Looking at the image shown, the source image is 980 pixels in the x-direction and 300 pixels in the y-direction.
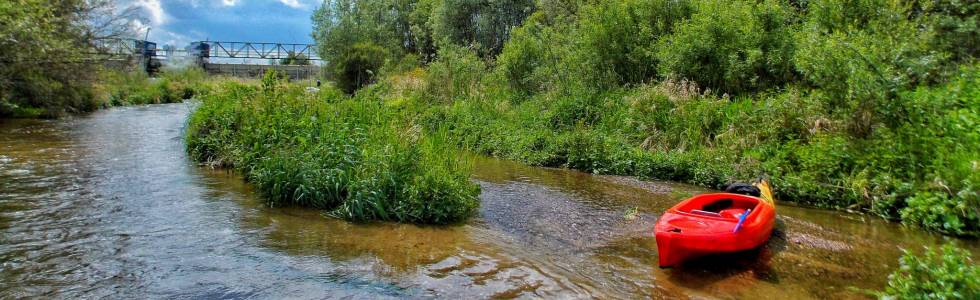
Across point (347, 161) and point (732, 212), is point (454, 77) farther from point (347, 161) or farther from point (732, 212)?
point (732, 212)

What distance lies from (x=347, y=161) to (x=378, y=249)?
6.94ft

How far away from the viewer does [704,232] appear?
18.3 ft

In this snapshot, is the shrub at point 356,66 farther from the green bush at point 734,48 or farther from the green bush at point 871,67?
the green bush at point 871,67

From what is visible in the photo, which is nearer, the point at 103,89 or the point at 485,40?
the point at 103,89

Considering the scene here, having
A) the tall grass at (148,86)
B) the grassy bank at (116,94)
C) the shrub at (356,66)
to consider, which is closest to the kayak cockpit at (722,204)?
the grassy bank at (116,94)

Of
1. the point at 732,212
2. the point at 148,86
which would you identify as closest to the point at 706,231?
the point at 732,212

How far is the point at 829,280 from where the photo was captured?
561 cm

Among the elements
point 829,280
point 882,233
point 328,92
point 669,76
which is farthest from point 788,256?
point 328,92

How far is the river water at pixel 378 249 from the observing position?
5.04 meters

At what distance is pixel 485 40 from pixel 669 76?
16.4m

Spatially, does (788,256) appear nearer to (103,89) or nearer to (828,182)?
(828,182)

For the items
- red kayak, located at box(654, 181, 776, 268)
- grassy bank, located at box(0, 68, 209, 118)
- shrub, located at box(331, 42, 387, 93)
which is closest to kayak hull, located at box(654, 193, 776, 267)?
red kayak, located at box(654, 181, 776, 268)

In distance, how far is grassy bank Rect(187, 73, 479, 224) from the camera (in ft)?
23.4

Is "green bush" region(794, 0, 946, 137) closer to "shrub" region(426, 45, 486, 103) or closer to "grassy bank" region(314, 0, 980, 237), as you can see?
"grassy bank" region(314, 0, 980, 237)
